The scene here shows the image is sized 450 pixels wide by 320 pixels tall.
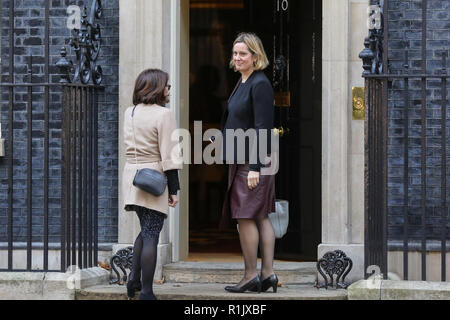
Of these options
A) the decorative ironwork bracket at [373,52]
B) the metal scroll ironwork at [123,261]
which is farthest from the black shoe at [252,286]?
the decorative ironwork bracket at [373,52]

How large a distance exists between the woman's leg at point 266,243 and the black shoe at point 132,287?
0.94 metres

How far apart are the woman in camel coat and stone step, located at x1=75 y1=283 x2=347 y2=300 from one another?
0.49 meters

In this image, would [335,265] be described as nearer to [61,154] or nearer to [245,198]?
[245,198]

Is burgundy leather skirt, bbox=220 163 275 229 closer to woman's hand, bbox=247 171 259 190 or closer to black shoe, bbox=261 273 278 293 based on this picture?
woman's hand, bbox=247 171 259 190

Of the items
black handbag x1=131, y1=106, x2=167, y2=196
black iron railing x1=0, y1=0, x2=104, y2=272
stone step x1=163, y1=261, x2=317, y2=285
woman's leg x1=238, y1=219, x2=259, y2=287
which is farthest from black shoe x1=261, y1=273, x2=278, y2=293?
black iron railing x1=0, y1=0, x2=104, y2=272

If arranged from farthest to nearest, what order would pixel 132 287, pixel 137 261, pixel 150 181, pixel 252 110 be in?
pixel 252 110
pixel 132 287
pixel 137 261
pixel 150 181

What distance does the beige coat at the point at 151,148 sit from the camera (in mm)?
7340

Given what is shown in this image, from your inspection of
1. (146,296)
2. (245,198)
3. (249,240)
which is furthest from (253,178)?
(146,296)

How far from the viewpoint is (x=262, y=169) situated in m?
7.66

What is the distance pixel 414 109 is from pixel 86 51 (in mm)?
2711

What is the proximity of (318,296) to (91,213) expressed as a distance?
6.52ft

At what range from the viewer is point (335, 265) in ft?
27.6

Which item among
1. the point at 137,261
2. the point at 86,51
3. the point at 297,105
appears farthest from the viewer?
the point at 297,105

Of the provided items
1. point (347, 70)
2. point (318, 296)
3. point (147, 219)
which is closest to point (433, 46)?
point (347, 70)
